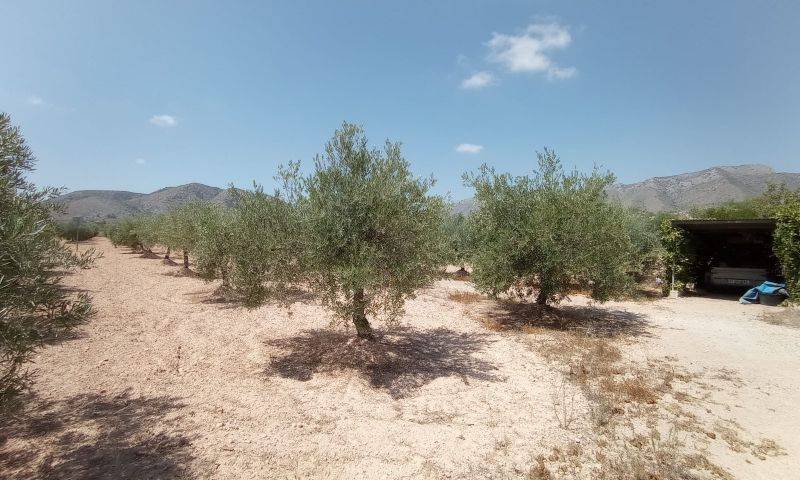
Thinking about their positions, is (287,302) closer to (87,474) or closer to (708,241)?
(87,474)

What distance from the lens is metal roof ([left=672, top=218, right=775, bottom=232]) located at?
17281 millimetres

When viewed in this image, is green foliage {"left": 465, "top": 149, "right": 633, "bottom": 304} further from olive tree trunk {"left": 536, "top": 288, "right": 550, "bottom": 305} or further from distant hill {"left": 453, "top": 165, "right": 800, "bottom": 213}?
distant hill {"left": 453, "top": 165, "right": 800, "bottom": 213}

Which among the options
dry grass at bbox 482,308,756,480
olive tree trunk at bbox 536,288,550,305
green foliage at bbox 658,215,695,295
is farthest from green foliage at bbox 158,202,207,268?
green foliage at bbox 658,215,695,295

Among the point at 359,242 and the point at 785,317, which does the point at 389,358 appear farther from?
the point at 785,317

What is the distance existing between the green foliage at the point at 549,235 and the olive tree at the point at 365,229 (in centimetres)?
434

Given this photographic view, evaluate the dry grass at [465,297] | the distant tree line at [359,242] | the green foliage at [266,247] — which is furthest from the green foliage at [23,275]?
the dry grass at [465,297]

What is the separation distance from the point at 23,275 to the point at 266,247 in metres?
4.60

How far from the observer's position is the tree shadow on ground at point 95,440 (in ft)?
17.0

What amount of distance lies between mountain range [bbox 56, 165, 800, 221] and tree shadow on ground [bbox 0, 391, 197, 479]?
89.7 meters

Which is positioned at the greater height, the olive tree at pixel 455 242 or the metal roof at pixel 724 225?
the metal roof at pixel 724 225

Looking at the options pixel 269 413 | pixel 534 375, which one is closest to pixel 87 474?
pixel 269 413

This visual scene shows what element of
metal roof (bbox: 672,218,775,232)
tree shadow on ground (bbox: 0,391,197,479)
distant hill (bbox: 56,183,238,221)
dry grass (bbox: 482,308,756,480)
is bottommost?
dry grass (bbox: 482,308,756,480)

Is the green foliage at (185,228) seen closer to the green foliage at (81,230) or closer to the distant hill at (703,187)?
the green foliage at (81,230)

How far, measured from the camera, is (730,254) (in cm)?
2197
